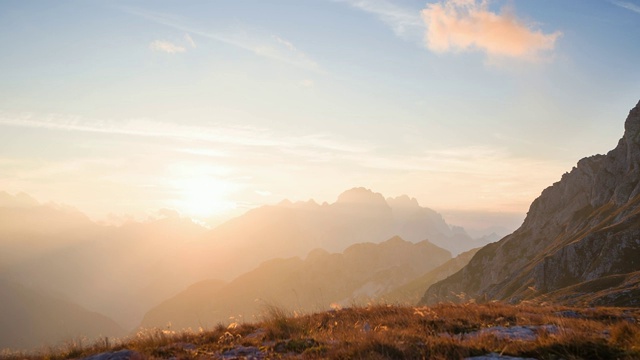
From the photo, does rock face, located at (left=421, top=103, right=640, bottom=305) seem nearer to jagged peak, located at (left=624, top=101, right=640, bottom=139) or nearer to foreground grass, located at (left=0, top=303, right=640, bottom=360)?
jagged peak, located at (left=624, top=101, right=640, bottom=139)

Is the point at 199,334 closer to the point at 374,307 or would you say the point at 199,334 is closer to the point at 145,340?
the point at 145,340

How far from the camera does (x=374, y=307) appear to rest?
12680 mm

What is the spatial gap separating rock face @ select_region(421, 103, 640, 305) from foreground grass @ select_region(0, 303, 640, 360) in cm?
3187

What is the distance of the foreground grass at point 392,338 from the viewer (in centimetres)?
617

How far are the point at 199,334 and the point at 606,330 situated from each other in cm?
1061

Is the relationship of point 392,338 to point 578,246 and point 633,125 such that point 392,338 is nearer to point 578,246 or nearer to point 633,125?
point 578,246

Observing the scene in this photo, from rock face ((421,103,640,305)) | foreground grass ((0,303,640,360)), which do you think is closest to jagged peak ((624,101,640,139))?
rock face ((421,103,640,305))

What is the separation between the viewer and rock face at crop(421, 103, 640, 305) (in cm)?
6431

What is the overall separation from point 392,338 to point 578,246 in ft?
304

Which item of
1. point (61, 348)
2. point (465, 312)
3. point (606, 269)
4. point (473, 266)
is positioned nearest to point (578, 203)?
point (473, 266)

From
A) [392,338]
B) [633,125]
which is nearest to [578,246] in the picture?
[633,125]

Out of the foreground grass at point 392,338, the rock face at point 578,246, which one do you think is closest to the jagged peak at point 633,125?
the rock face at point 578,246

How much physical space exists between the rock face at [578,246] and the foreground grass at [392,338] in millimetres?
31865

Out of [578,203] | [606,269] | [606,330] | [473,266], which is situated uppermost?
[578,203]
